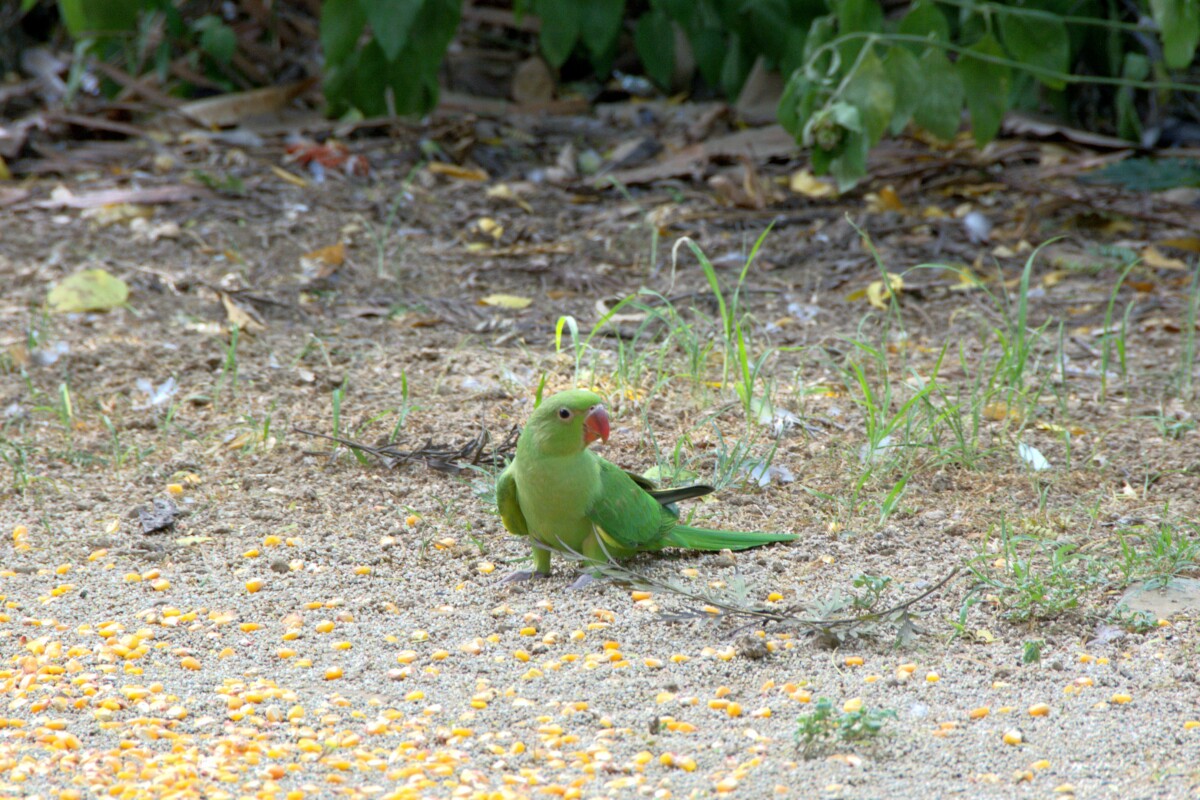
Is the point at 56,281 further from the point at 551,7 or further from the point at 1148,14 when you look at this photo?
the point at 1148,14

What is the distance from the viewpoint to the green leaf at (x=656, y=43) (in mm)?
6660

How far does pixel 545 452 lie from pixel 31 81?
261 inches

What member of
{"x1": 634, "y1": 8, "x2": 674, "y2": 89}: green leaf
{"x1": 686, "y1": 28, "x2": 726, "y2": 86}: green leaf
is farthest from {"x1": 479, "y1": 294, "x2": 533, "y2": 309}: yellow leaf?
{"x1": 634, "y1": 8, "x2": 674, "y2": 89}: green leaf

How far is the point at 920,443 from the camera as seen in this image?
334 centimetres

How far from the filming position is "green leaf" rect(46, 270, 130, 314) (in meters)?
4.56

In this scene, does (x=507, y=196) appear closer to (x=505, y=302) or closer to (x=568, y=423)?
(x=505, y=302)

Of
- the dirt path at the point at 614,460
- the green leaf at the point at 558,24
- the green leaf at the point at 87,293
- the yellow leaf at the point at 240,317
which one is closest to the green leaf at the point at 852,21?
the dirt path at the point at 614,460

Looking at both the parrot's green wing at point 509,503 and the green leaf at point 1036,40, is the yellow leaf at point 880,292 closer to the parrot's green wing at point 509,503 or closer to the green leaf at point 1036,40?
the green leaf at point 1036,40

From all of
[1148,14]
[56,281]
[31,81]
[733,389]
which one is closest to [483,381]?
[733,389]

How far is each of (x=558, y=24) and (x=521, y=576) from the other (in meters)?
3.87

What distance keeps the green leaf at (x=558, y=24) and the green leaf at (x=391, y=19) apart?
83cm

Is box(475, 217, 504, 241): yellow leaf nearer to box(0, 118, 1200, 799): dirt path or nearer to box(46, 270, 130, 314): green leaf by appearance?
box(0, 118, 1200, 799): dirt path

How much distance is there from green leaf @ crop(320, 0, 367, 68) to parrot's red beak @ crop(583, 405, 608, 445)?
3.49 meters

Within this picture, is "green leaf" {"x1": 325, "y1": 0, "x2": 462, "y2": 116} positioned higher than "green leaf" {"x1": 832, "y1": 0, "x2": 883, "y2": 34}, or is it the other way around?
"green leaf" {"x1": 832, "y1": 0, "x2": 883, "y2": 34}
